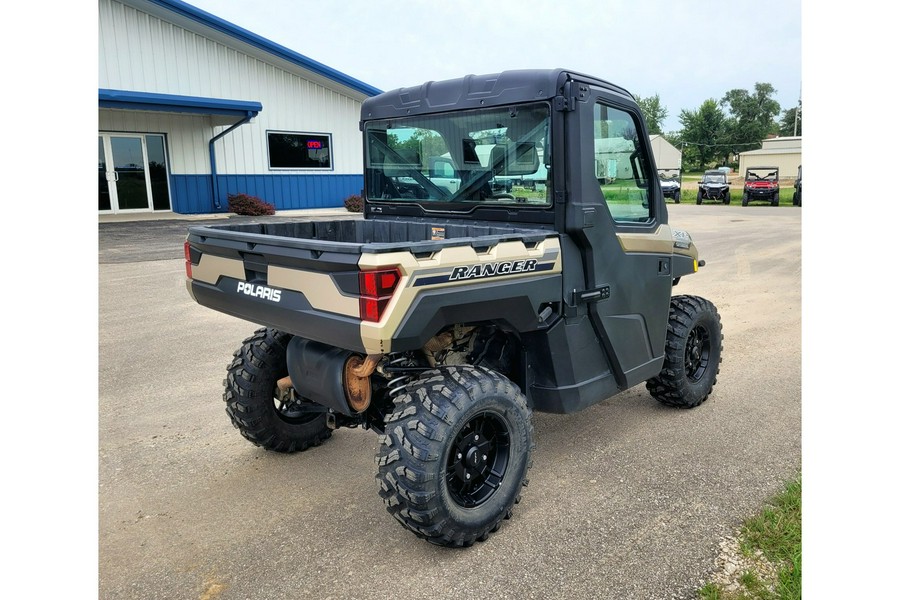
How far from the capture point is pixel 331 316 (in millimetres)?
2719

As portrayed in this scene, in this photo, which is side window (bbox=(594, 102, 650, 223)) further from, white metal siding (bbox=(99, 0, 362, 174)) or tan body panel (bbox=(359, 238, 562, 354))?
white metal siding (bbox=(99, 0, 362, 174))

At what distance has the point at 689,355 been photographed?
4.73 meters

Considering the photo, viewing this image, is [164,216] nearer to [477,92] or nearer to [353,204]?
[353,204]

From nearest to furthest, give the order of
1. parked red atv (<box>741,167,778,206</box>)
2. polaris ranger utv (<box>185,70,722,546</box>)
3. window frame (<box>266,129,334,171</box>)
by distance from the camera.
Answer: polaris ranger utv (<box>185,70,722,546</box>)
window frame (<box>266,129,334,171</box>)
parked red atv (<box>741,167,778,206</box>)

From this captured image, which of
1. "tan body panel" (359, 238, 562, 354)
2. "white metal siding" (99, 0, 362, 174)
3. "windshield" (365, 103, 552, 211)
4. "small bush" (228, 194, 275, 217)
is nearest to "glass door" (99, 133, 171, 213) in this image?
"white metal siding" (99, 0, 362, 174)

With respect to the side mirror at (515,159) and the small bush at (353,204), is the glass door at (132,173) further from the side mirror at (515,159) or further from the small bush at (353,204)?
the side mirror at (515,159)

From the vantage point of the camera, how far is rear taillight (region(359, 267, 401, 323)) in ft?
8.37

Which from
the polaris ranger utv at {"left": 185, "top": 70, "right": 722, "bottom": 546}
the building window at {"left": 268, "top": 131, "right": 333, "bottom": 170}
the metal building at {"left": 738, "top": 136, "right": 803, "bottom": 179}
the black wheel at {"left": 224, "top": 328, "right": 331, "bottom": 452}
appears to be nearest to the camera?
the polaris ranger utv at {"left": 185, "top": 70, "right": 722, "bottom": 546}

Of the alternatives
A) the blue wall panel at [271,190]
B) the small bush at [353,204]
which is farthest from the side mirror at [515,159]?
the small bush at [353,204]

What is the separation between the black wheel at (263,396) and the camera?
12.5 feet

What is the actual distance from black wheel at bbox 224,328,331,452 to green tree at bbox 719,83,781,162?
76.9 meters

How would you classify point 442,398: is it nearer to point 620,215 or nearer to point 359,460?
point 359,460

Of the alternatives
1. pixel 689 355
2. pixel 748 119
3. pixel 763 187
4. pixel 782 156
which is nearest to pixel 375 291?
pixel 689 355

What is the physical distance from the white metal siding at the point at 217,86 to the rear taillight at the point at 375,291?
16833mm
